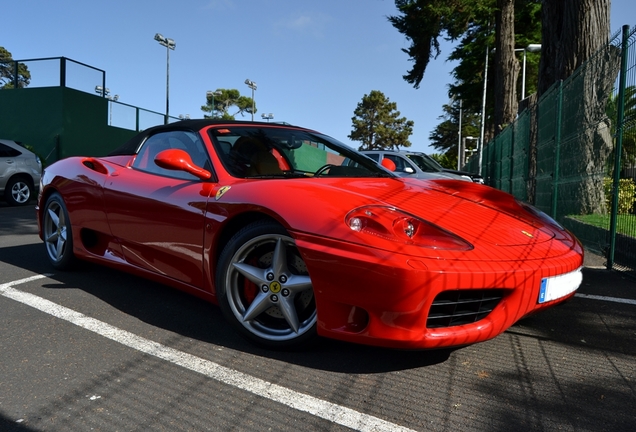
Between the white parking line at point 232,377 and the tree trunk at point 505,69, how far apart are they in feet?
54.2

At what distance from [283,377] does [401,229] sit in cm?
82

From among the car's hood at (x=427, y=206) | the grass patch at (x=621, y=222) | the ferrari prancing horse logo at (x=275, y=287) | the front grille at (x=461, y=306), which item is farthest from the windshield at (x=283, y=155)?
the grass patch at (x=621, y=222)

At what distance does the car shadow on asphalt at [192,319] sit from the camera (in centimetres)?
259

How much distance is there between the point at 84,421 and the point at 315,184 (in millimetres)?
1472

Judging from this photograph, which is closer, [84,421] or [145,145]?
[84,421]

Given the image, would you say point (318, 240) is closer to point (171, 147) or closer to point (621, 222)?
point (171, 147)

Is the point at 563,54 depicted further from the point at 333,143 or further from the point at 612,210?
the point at 333,143

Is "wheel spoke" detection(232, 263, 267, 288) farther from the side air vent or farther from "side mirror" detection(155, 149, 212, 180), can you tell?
the side air vent

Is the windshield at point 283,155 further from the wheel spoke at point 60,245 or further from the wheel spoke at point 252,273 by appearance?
the wheel spoke at point 60,245

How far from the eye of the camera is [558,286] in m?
2.63

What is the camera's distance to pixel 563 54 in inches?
310

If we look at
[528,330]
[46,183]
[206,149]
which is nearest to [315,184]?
[206,149]

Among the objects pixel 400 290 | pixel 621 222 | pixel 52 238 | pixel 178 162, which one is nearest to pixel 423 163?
pixel 621 222

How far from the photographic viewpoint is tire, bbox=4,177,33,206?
1174cm
